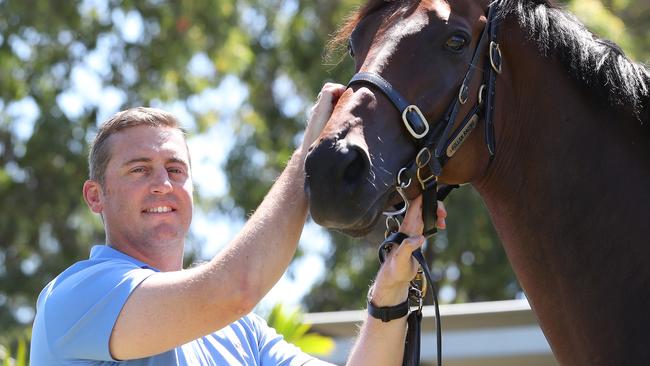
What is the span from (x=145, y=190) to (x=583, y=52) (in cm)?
158

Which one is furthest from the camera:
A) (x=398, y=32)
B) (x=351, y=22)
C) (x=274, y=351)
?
(x=274, y=351)

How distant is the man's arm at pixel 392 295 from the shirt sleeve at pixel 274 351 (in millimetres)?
342

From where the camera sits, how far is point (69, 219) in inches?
593

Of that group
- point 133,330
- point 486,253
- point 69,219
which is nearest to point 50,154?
point 69,219

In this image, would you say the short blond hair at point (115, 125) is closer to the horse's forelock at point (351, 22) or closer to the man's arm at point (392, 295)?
the horse's forelock at point (351, 22)

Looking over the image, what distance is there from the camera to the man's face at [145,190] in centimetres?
357

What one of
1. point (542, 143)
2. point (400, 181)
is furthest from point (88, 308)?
point (542, 143)

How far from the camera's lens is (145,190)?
11.7ft

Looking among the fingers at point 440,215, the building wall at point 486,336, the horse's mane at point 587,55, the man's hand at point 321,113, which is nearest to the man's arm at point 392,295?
the fingers at point 440,215

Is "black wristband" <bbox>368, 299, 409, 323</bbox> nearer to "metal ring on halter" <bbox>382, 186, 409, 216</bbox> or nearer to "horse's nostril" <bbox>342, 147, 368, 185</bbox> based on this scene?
"metal ring on halter" <bbox>382, 186, 409, 216</bbox>

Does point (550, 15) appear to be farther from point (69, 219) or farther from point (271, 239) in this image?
point (69, 219)

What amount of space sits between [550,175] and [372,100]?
66 cm

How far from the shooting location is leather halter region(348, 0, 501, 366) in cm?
312

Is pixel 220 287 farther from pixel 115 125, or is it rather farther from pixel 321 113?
pixel 115 125
